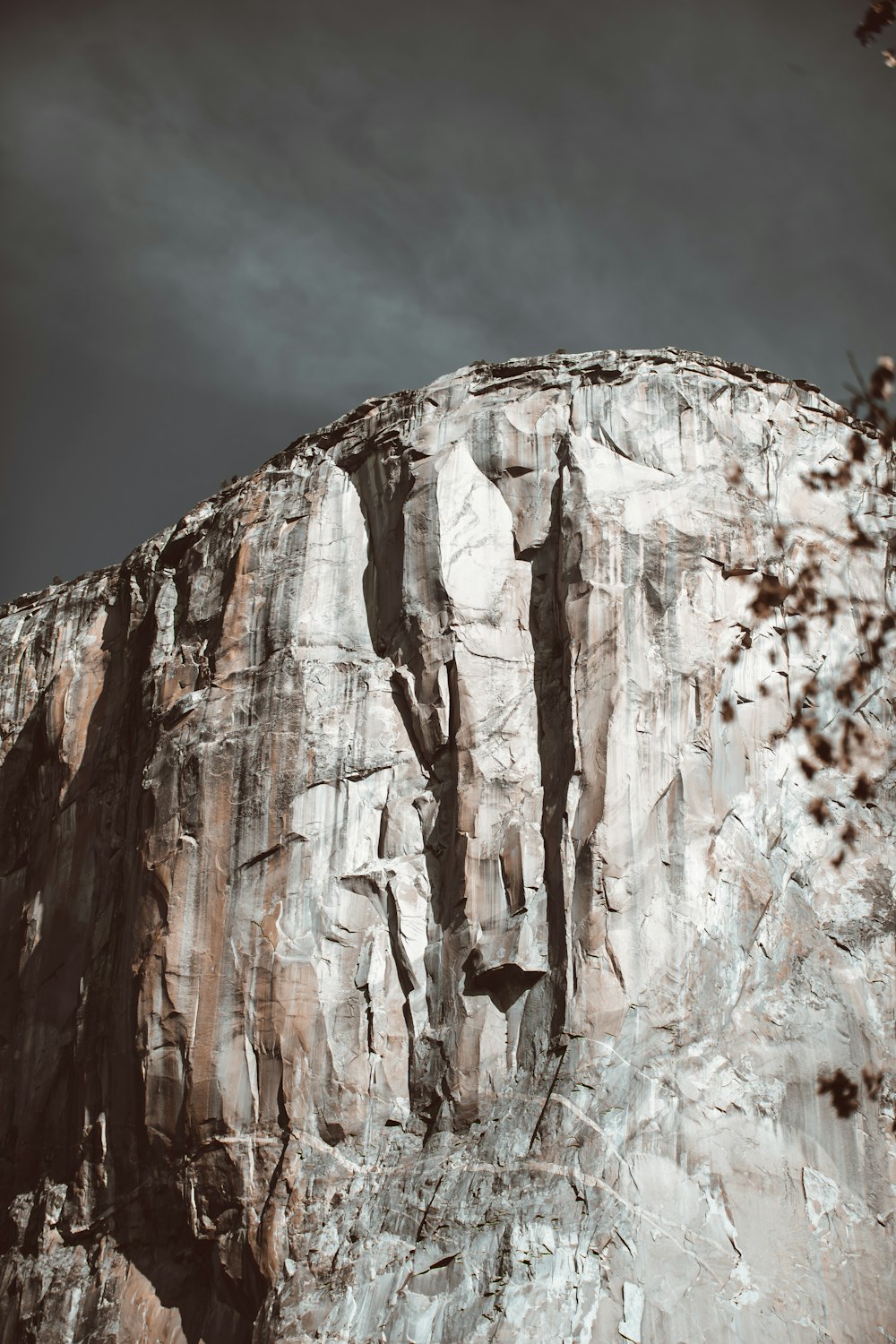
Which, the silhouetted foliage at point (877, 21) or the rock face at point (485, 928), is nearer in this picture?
the silhouetted foliage at point (877, 21)

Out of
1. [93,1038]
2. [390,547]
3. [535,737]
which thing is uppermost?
[390,547]

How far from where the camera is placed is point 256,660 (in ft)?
90.5

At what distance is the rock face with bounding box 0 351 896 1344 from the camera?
71.1ft

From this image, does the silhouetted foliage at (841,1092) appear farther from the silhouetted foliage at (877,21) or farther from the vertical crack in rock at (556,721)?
the vertical crack in rock at (556,721)

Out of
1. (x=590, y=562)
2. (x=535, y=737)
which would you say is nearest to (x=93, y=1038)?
(x=535, y=737)

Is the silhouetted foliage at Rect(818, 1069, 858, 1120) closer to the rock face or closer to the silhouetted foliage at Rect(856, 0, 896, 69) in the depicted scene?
the silhouetted foliage at Rect(856, 0, 896, 69)

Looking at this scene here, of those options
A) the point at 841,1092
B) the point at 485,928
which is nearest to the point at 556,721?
the point at 485,928

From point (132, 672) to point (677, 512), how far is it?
41.7 feet

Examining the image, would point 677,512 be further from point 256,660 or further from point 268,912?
point 268,912

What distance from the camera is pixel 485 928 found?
24219 mm

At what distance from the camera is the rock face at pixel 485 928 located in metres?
21.7

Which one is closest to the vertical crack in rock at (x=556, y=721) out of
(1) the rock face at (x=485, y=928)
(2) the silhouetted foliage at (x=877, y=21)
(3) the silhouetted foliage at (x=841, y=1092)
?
(1) the rock face at (x=485, y=928)

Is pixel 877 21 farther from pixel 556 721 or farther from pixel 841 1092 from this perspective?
pixel 556 721

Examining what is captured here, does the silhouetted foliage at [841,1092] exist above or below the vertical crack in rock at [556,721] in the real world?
below
